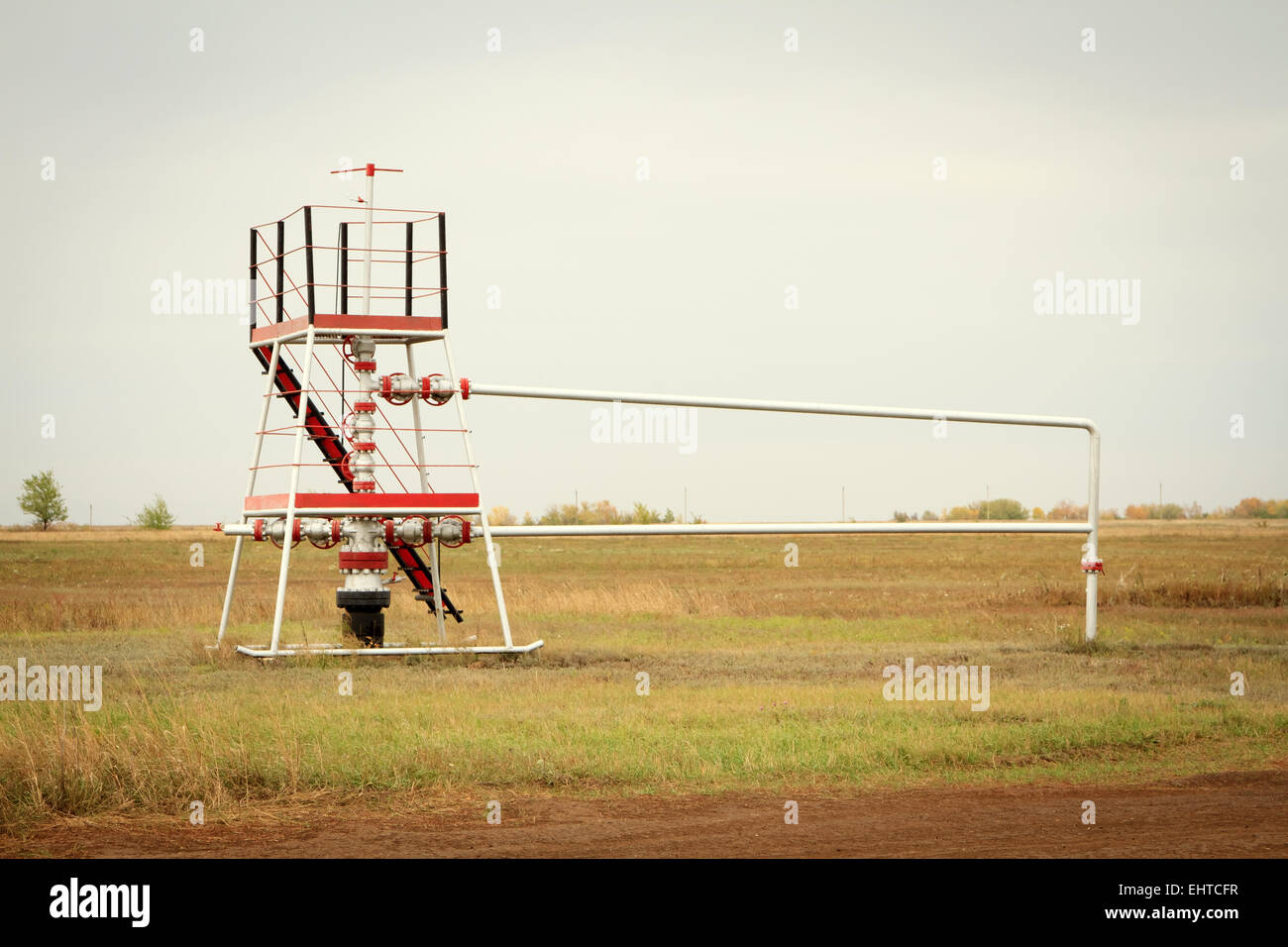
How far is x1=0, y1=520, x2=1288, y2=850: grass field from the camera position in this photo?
10.5 metres

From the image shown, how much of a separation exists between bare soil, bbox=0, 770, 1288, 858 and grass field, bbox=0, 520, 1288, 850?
14.2 inches

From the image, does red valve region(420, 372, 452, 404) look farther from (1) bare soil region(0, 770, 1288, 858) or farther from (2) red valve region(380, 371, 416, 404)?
(1) bare soil region(0, 770, 1288, 858)

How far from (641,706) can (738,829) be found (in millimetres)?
4728

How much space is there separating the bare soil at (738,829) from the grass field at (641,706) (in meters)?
0.36

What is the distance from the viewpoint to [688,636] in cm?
2244

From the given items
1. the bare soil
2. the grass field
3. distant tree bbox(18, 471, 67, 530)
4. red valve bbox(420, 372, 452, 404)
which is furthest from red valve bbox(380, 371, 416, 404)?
distant tree bbox(18, 471, 67, 530)

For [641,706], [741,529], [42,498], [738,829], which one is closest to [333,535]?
[741,529]

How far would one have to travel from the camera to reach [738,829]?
9188mm

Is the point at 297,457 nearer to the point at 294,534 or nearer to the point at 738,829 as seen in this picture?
the point at 294,534

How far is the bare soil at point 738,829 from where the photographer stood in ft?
28.1

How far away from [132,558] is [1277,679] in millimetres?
55366

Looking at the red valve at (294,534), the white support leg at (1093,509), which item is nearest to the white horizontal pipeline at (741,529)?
the white support leg at (1093,509)

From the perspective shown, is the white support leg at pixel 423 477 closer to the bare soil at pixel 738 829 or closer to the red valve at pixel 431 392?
the red valve at pixel 431 392

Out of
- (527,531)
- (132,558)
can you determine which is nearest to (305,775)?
(527,531)
